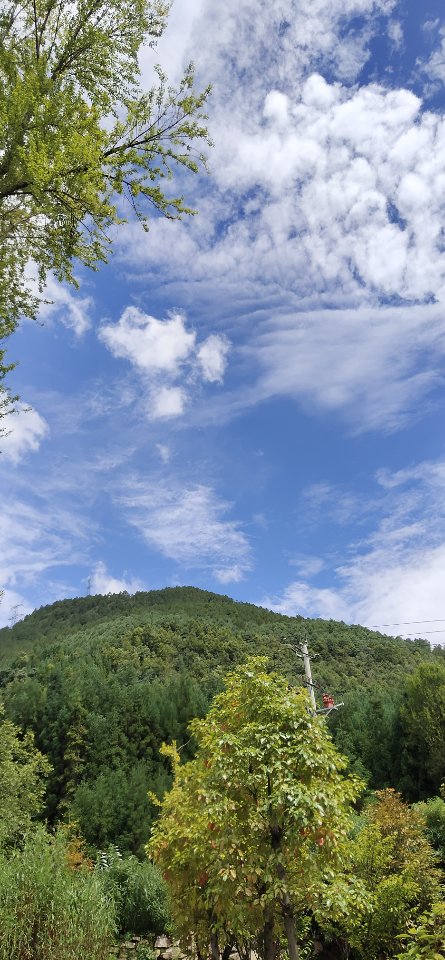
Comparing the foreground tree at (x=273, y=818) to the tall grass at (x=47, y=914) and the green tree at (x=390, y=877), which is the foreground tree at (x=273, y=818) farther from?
the green tree at (x=390, y=877)

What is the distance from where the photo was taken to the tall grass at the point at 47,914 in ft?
23.0

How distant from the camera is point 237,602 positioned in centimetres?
11144

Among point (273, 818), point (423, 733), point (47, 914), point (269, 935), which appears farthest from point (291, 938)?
point (423, 733)

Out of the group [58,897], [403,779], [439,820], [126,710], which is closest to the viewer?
[58,897]

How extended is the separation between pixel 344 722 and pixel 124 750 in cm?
1400

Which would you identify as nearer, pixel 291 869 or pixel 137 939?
pixel 291 869

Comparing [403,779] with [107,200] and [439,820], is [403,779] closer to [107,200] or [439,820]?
[439,820]

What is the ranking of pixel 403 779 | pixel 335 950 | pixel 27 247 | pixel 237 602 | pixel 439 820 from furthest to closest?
pixel 237 602, pixel 403 779, pixel 439 820, pixel 335 950, pixel 27 247

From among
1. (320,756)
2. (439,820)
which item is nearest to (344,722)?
(439,820)

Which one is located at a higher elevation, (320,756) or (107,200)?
(107,200)

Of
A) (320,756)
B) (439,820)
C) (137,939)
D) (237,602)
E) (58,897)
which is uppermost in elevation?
(237,602)

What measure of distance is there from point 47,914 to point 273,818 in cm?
379

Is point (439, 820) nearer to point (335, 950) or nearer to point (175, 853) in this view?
point (335, 950)

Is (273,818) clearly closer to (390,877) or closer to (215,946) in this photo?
(215,946)
